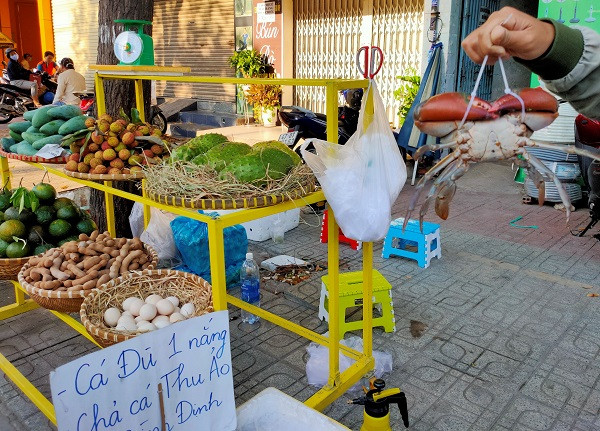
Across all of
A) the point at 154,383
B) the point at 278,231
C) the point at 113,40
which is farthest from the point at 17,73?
the point at 154,383

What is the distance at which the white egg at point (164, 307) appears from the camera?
8.45ft

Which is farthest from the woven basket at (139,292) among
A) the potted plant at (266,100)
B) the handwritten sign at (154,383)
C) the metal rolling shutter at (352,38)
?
the potted plant at (266,100)

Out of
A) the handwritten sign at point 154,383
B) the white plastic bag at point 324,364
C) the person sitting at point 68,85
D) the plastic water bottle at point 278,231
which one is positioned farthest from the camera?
the person sitting at point 68,85

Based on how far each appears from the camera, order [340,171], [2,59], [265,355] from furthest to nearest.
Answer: [2,59]
[265,355]
[340,171]

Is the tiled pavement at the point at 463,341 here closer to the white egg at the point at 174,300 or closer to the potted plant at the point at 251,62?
the white egg at the point at 174,300

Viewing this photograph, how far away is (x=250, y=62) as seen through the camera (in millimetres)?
11047

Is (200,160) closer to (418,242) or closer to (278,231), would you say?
(418,242)

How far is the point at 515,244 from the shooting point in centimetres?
511

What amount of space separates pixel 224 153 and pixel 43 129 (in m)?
1.54

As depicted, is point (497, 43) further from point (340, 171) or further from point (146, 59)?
point (146, 59)

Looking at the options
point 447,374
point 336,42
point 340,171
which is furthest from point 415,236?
point 336,42

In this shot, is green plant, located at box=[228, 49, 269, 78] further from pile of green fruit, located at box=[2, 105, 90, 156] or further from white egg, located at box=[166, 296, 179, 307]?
white egg, located at box=[166, 296, 179, 307]

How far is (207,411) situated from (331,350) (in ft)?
3.53

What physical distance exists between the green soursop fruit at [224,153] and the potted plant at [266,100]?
338 inches
